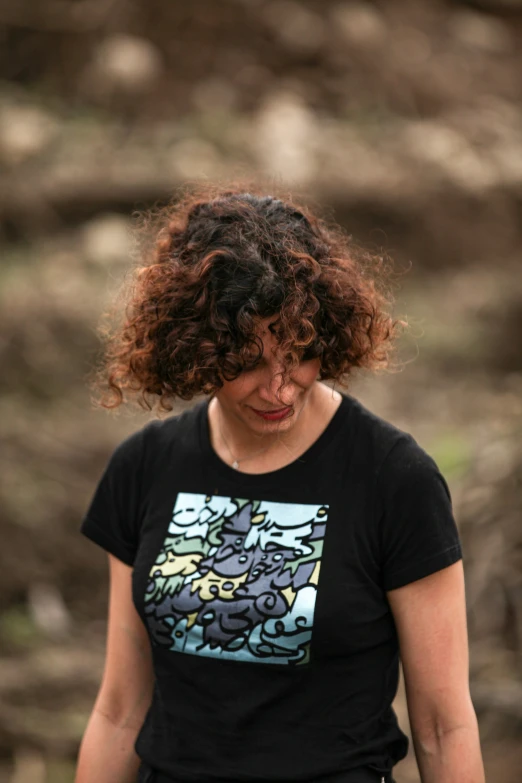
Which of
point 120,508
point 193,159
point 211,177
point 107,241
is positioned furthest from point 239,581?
point 193,159

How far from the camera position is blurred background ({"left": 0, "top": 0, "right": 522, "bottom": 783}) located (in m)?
4.40

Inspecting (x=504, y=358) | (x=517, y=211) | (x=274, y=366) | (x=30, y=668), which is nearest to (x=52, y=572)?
(x=30, y=668)

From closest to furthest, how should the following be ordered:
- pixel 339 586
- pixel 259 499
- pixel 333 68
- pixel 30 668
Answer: pixel 339 586 < pixel 259 499 < pixel 30 668 < pixel 333 68

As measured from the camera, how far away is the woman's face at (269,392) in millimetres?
1665

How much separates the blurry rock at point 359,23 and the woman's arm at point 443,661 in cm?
552

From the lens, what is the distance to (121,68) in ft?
20.7

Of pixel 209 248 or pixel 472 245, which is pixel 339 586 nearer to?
pixel 209 248

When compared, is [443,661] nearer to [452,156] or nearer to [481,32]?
[452,156]

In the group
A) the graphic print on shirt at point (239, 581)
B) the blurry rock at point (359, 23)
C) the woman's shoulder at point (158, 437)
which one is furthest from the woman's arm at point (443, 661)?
the blurry rock at point (359, 23)

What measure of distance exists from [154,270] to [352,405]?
1.36 feet

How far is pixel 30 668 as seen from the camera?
151 inches

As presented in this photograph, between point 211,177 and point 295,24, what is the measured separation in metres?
1.91

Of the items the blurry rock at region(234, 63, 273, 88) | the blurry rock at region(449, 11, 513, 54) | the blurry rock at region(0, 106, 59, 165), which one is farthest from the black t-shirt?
the blurry rock at region(449, 11, 513, 54)

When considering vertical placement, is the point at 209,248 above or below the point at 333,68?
below
